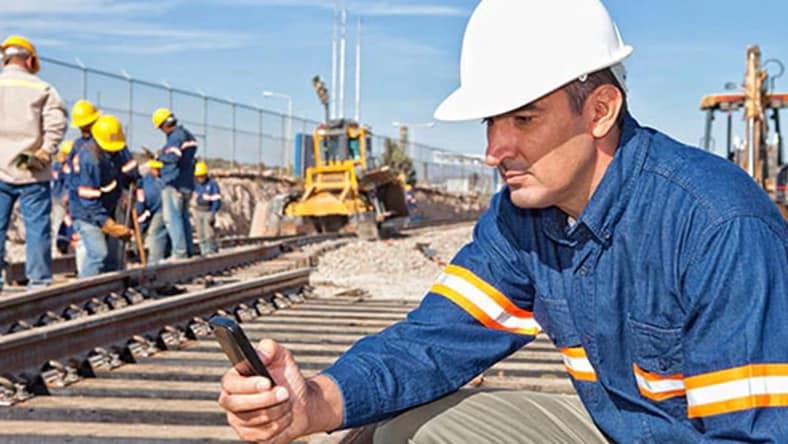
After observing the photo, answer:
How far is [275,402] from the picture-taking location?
2293mm

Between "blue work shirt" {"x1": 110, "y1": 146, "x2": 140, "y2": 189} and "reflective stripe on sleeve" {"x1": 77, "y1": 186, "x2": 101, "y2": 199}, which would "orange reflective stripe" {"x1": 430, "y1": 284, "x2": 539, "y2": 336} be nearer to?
"reflective stripe on sleeve" {"x1": 77, "y1": 186, "x2": 101, "y2": 199}

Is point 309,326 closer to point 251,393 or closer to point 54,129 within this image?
point 54,129

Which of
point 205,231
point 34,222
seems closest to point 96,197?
point 34,222

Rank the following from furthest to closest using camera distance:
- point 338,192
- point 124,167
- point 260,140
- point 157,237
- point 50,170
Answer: point 260,140 < point 338,192 < point 157,237 < point 124,167 < point 50,170

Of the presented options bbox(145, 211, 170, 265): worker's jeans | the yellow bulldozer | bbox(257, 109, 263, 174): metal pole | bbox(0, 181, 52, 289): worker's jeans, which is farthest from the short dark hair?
bbox(257, 109, 263, 174): metal pole

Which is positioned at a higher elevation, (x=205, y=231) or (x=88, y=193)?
(x=88, y=193)

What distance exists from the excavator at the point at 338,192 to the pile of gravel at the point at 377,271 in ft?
18.2

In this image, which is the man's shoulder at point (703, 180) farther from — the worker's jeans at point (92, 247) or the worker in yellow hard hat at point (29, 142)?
the worker's jeans at point (92, 247)

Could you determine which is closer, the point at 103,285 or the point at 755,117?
the point at 103,285

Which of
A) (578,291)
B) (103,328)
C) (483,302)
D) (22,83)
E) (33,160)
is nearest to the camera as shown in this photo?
(578,291)

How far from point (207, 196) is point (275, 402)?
14279 millimetres

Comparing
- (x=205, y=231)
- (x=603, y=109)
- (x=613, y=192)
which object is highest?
(x=603, y=109)

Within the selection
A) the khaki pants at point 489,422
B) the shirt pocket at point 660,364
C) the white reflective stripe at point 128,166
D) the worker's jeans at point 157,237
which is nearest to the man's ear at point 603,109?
the shirt pocket at point 660,364

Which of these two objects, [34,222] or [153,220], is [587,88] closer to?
[34,222]
